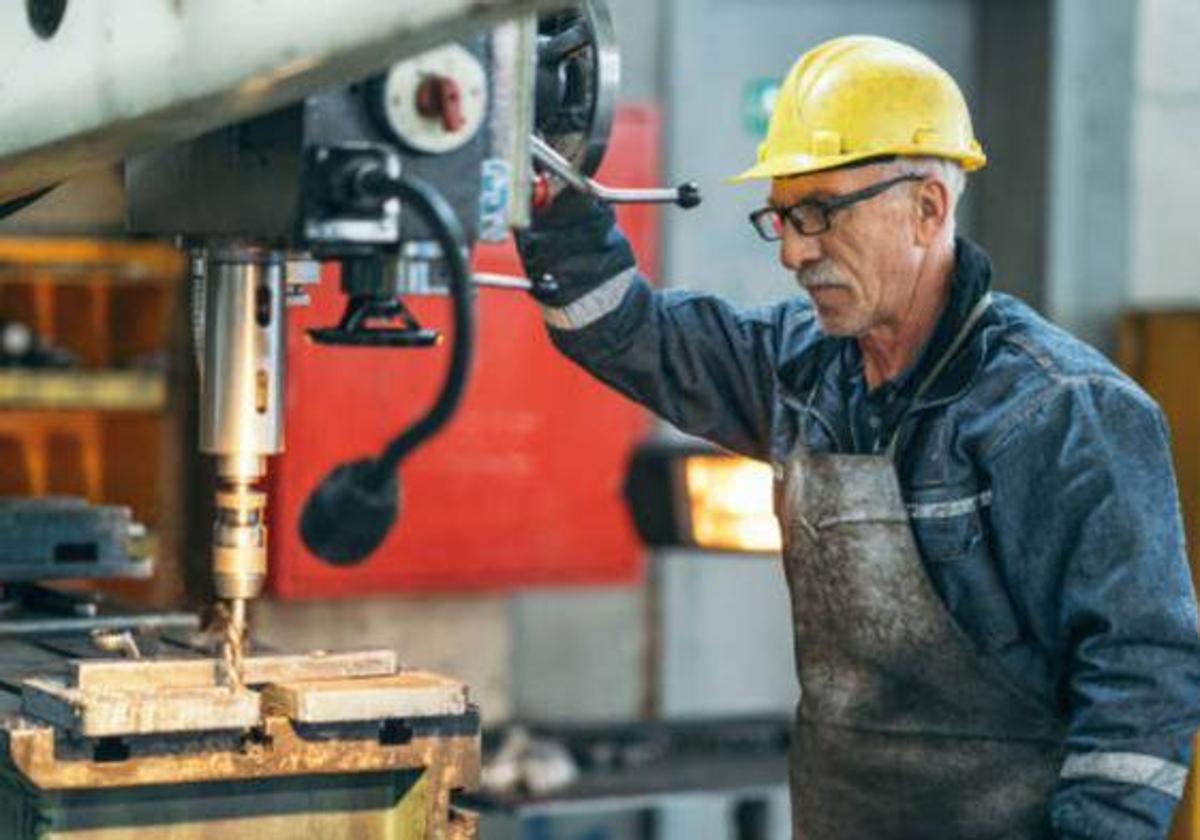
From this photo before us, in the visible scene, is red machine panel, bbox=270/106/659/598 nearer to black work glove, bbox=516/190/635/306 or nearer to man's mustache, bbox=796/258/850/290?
Result: black work glove, bbox=516/190/635/306

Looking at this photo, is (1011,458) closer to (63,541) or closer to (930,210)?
(930,210)

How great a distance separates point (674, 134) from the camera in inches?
241

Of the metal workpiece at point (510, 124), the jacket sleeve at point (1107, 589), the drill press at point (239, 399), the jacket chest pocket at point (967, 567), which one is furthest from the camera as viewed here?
the jacket chest pocket at point (967, 567)

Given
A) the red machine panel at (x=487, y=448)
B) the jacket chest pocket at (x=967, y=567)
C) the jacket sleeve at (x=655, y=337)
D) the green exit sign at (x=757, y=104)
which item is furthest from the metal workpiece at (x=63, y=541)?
the green exit sign at (x=757, y=104)

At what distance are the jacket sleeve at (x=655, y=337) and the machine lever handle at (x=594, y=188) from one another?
1.05 ft

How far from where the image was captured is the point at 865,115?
131 inches

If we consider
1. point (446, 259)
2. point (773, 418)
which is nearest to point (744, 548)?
point (773, 418)

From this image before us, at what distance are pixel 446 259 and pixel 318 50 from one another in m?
0.25

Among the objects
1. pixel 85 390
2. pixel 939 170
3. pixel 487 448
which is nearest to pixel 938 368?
pixel 939 170

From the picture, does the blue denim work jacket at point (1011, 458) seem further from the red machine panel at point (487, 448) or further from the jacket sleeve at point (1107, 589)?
the red machine panel at point (487, 448)

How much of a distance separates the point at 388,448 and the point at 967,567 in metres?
1.02

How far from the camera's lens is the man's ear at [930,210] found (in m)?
3.35


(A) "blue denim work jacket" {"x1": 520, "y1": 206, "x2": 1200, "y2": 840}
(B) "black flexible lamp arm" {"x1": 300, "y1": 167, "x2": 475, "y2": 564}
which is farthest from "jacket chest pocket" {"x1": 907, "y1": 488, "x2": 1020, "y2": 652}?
(B) "black flexible lamp arm" {"x1": 300, "y1": 167, "x2": 475, "y2": 564}

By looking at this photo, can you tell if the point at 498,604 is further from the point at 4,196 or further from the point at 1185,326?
the point at 4,196
